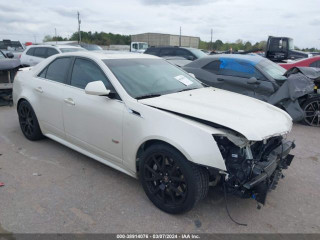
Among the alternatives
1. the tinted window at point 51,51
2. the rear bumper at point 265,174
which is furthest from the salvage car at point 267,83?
the tinted window at point 51,51

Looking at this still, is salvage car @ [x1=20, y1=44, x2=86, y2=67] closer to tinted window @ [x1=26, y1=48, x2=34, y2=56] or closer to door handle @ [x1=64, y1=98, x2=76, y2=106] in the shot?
tinted window @ [x1=26, y1=48, x2=34, y2=56]

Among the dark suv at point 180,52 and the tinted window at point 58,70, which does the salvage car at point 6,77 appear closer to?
the tinted window at point 58,70

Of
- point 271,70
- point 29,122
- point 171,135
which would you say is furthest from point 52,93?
point 271,70

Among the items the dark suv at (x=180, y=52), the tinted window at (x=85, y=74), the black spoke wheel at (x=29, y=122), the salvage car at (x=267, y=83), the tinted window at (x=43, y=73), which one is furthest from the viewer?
the dark suv at (x=180, y=52)

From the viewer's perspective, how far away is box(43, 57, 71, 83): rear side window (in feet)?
13.9

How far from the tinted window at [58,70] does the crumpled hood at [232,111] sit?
1683 millimetres

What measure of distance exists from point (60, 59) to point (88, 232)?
9.30 ft

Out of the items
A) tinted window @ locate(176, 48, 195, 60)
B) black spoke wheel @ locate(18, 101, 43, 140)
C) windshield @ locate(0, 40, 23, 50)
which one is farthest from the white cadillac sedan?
windshield @ locate(0, 40, 23, 50)

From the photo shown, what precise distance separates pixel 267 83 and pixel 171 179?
4483 millimetres

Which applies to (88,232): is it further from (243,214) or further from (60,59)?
(60,59)

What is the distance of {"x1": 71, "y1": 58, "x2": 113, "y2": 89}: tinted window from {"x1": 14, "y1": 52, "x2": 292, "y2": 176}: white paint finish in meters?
0.08

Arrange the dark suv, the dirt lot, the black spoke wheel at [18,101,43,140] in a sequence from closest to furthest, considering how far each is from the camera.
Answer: the dirt lot, the black spoke wheel at [18,101,43,140], the dark suv

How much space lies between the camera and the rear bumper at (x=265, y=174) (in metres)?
2.71

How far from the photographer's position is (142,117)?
3062mm
